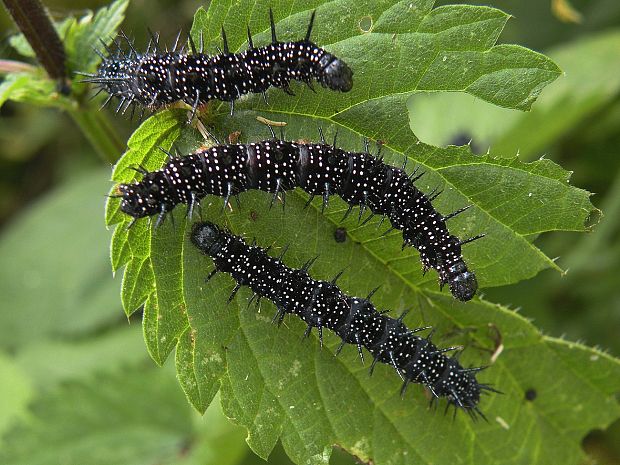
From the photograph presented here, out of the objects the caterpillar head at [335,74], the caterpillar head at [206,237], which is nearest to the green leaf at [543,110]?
the caterpillar head at [335,74]

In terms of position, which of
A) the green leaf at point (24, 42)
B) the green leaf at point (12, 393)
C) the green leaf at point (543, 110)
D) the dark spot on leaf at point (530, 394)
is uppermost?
the green leaf at point (24, 42)

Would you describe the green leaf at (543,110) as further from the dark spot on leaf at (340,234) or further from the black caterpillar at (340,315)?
the black caterpillar at (340,315)

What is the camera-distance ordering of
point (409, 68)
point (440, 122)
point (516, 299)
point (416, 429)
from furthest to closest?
point (440, 122)
point (516, 299)
point (416, 429)
point (409, 68)

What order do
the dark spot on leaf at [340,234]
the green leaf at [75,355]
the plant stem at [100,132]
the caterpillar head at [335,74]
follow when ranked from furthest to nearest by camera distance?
the green leaf at [75,355] < the plant stem at [100,132] < the dark spot on leaf at [340,234] < the caterpillar head at [335,74]

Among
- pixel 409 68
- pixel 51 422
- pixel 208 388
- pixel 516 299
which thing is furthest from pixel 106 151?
pixel 516 299

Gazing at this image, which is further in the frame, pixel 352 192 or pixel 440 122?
pixel 440 122

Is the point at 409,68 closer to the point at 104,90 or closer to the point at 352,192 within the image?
the point at 352,192

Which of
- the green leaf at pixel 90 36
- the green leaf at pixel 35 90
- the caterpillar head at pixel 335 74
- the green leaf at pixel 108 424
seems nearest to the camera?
the caterpillar head at pixel 335 74

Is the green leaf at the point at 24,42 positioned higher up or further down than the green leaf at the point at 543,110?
higher up
